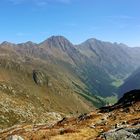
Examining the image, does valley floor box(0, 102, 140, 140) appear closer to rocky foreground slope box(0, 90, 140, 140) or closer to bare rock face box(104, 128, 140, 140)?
rocky foreground slope box(0, 90, 140, 140)

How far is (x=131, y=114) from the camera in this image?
145 feet

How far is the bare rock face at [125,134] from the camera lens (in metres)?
26.6

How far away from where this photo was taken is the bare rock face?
26.6m

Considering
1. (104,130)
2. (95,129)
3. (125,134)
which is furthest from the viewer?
(95,129)

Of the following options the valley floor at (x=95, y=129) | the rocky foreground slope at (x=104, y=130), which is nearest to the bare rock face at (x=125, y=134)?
the rocky foreground slope at (x=104, y=130)

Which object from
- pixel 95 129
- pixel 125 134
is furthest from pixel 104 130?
pixel 125 134

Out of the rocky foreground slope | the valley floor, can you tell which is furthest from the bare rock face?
the valley floor

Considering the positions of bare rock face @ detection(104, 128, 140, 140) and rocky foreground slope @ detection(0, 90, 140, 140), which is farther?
rocky foreground slope @ detection(0, 90, 140, 140)

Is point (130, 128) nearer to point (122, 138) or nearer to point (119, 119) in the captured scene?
point (122, 138)

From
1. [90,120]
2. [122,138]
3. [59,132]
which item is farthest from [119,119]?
[122,138]

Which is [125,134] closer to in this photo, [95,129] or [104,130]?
[104,130]

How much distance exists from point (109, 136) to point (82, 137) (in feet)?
19.3

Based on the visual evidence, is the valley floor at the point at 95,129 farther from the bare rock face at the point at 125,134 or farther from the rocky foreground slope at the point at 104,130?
the bare rock face at the point at 125,134

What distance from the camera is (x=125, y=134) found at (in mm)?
27938
